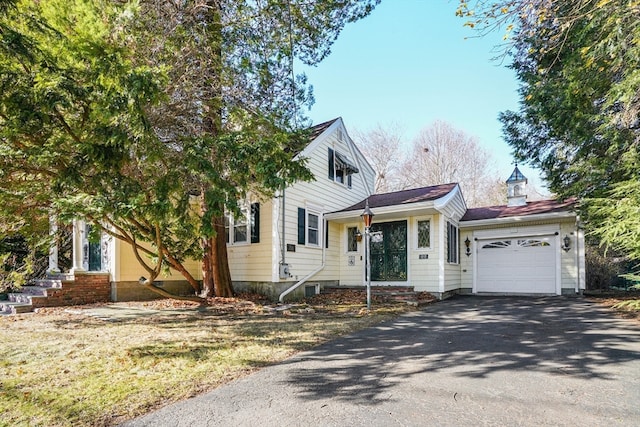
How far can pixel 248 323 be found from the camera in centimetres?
721

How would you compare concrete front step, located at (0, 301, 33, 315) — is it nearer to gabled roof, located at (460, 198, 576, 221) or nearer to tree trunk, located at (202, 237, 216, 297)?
tree trunk, located at (202, 237, 216, 297)

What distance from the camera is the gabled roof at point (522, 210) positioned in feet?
40.1

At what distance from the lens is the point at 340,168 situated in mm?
13656

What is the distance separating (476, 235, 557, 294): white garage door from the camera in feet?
41.1

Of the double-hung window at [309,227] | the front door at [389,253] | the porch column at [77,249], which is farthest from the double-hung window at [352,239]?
the porch column at [77,249]

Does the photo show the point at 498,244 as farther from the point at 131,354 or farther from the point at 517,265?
the point at 131,354

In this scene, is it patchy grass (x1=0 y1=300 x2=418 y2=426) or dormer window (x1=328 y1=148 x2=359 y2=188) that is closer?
patchy grass (x1=0 y1=300 x2=418 y2=426)

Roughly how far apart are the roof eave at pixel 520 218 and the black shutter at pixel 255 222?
24.9 feet

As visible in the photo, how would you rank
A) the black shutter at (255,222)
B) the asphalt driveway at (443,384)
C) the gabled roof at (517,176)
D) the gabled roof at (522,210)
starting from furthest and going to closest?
1. the gabled roof at (517,176)
2. the gabled roof at (522,210)
3. the black shutter at (255,222)
4. the asphalt driveway at (443,384)

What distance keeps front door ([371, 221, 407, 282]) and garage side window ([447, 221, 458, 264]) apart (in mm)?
1622

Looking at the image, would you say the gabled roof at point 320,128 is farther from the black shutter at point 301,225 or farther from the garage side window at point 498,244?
the garage side window at point 498,244

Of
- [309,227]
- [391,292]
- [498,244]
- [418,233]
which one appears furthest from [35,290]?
[498,244]

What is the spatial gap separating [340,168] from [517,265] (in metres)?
7.15

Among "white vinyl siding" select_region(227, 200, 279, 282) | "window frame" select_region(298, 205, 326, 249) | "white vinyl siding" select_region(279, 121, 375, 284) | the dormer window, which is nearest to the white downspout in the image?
"white vinyl siding" select_region(279, 121, 375, 284)
